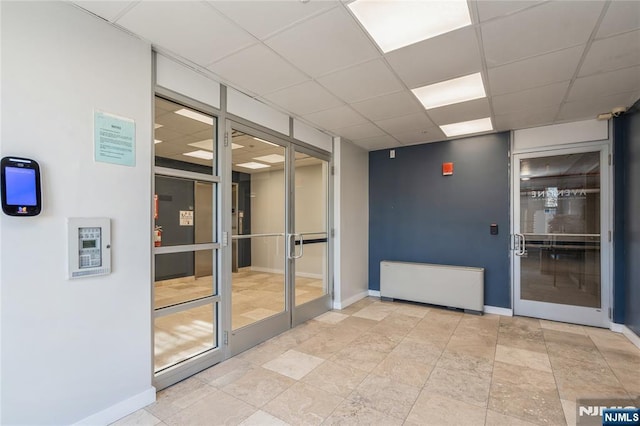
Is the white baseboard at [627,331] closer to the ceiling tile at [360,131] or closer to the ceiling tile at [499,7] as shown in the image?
the ceiling tile at [499,7]

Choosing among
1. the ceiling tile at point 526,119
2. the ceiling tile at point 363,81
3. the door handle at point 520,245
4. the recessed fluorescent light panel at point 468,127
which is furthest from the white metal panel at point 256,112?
the door handle at point 520,245

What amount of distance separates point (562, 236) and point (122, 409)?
557cm

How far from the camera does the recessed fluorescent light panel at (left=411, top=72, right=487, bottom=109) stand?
3.09 m

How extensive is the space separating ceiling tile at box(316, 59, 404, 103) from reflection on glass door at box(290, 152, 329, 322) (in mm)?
1267

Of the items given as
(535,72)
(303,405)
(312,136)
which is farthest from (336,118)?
(303,405)

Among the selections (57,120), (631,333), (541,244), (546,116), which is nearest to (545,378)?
(631,333)

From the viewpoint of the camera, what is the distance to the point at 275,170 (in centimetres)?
400

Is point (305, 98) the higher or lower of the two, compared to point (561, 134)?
higher

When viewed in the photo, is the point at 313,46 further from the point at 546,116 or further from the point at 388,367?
the point at 546,116

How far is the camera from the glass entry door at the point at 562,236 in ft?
13.3

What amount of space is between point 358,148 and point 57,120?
14.5ft

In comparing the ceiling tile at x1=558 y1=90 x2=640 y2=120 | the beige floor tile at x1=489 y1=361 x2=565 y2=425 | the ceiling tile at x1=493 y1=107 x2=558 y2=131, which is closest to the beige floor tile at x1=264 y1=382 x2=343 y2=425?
the beige floor tile at x1=489 y1=361 x2=565 y2=425

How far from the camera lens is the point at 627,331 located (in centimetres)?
369

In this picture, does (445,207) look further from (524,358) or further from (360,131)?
(524,358)
